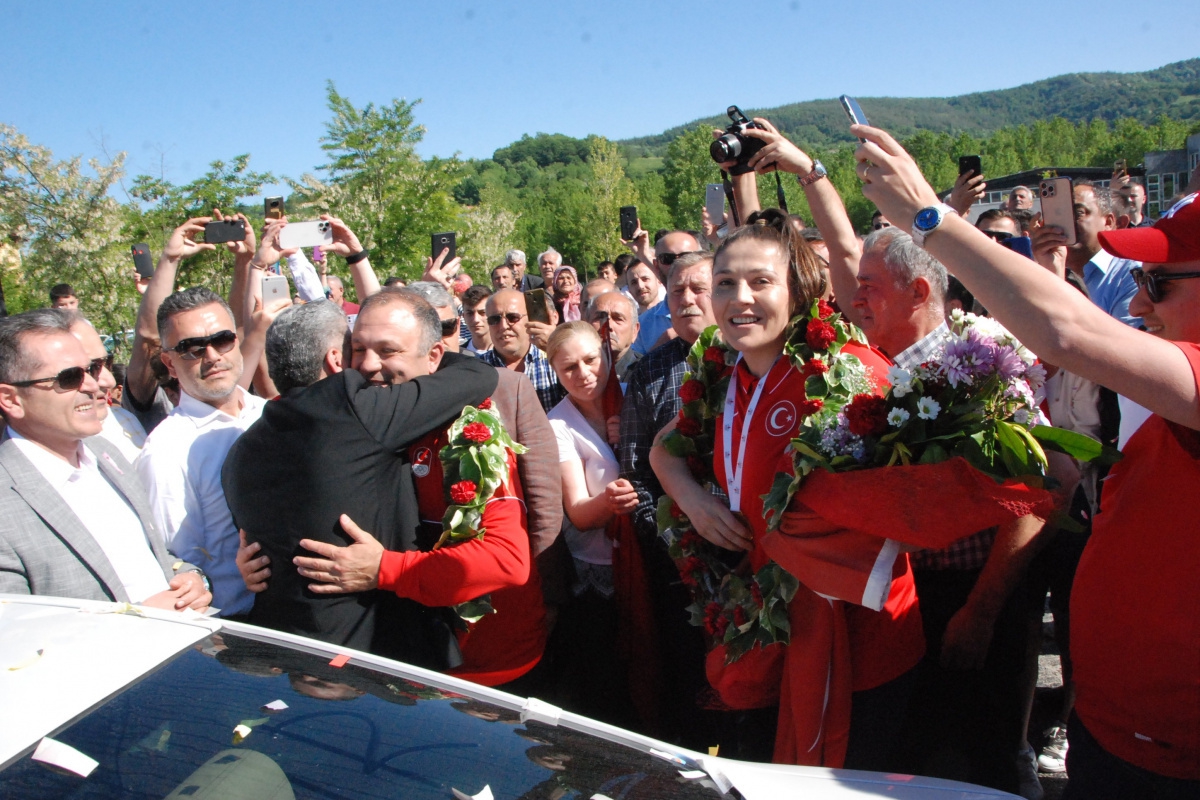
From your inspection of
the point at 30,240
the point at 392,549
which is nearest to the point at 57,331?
the point at 392,549

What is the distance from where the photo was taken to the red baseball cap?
1.69 m

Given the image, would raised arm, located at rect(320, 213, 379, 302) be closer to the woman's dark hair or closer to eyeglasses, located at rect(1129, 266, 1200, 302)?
the woman's dark hair

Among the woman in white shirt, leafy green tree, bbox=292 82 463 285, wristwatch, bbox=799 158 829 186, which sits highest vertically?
leafy green tree, bbox=292 82 463 285

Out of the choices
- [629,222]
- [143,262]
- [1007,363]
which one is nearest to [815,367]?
[1007,363]

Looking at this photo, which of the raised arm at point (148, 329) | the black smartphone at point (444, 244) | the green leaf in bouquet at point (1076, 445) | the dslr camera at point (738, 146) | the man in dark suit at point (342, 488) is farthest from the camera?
the black smartphone at point (444, 244)

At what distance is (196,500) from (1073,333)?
9.47 ft

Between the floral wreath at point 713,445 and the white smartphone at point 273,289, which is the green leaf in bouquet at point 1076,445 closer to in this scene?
the floral wreath at point 713,445

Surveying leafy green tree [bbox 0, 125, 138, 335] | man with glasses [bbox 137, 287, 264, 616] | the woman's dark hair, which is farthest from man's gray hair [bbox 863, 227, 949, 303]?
leafy green tree [bbox 0, 125, 138, 335]

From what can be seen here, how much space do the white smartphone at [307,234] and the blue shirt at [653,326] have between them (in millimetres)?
2175

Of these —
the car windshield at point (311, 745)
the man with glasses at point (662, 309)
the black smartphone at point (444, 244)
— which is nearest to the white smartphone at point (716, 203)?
the man with glasses at point (662, 309)

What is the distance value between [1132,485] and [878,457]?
584 mm

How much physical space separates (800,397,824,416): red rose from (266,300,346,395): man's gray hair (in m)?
1.80

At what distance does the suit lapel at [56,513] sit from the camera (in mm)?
2463

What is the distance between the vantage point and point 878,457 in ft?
7.24
